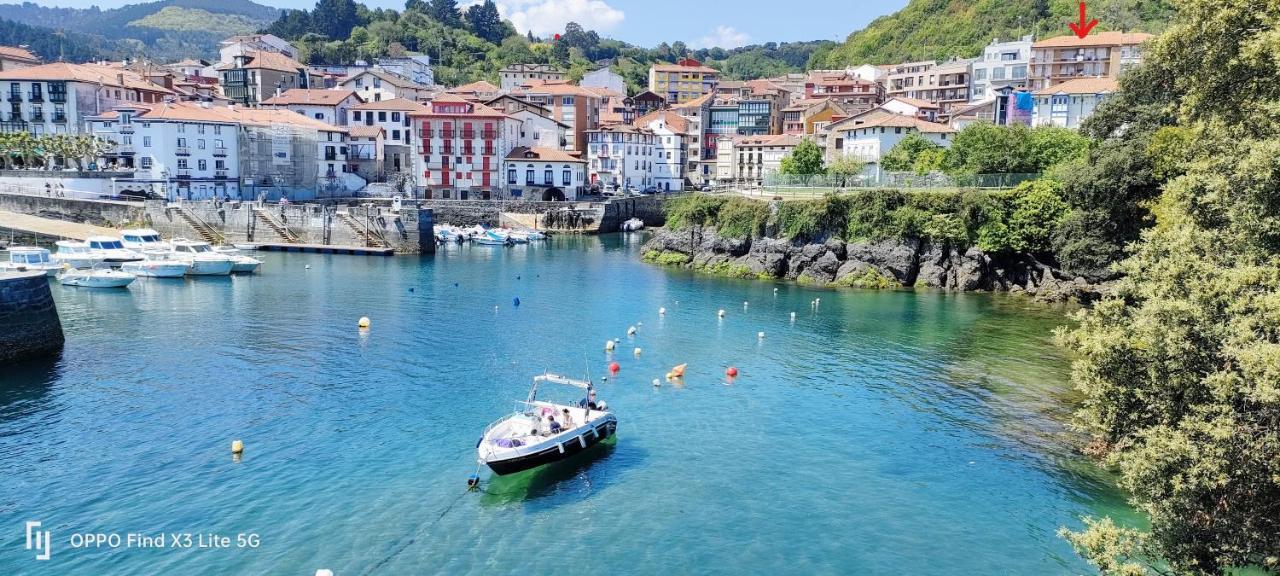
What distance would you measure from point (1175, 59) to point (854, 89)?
109m

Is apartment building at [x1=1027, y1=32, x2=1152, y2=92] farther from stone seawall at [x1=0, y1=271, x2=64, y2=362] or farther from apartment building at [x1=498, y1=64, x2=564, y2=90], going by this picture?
stone seawall at [x1=0, y1=271, x2=64, y2=362]

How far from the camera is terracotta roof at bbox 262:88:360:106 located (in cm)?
11806

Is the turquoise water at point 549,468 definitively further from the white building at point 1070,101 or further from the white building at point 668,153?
the white building at point 668,153


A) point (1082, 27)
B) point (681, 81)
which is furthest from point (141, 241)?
point (681, 81)

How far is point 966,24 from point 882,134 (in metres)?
85.9

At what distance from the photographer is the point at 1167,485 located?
16469 mm

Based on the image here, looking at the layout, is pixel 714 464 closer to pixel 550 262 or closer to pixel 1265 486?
pixel 1265 486

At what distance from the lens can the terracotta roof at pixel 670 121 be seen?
425ft

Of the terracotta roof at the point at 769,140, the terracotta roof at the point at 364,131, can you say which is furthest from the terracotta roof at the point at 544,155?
the terracotta roof at the point at 769,140

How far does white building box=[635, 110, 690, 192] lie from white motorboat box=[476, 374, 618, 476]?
98.7 metres

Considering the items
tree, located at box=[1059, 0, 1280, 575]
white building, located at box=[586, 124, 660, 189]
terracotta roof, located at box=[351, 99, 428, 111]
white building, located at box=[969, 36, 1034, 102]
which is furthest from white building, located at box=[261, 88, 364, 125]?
tree, located at box=[1059, 0, 1280, 575]

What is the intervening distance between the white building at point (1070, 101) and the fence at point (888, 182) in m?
29.2

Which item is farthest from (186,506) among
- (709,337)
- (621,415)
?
(709,337)

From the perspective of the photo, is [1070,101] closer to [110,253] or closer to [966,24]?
[966,24]
